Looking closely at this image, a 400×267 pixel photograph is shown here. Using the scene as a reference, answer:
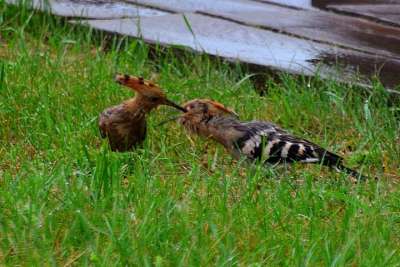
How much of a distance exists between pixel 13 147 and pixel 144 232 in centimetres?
163

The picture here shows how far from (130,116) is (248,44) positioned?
2014 mm

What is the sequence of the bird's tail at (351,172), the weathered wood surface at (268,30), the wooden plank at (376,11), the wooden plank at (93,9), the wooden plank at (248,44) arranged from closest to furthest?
the bird's tail at (351,172) → the wooden plank at (248,44) → the weathered wood surface at (268,30) → the wooden plank at (93,9) → the wooden plank at (376,11)

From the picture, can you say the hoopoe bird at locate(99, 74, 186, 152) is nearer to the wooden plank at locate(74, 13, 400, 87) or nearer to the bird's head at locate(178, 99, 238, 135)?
the bird's head at locate(178, 99, 238, 135)

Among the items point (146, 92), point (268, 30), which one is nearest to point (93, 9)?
point (268, 30)

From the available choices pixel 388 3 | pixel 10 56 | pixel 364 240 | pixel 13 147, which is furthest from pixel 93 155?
pixel 388 3

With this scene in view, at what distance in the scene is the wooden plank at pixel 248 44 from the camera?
7.40m

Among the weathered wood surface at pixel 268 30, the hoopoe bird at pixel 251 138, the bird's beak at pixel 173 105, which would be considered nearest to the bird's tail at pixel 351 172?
the hoopoe bird at pixel 251 138

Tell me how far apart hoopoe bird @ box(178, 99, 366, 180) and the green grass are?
0.29 feet

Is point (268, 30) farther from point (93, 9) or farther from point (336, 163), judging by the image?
point (336, 163)

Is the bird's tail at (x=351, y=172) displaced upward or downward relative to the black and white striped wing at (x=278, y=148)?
downward

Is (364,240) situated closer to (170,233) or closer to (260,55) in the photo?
(170,233)

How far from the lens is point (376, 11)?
29.0 ft

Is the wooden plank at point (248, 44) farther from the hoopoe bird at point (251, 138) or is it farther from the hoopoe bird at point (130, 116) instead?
the hoopoe bird at point (130, 116)

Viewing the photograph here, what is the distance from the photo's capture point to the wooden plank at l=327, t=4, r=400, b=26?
340 inches
